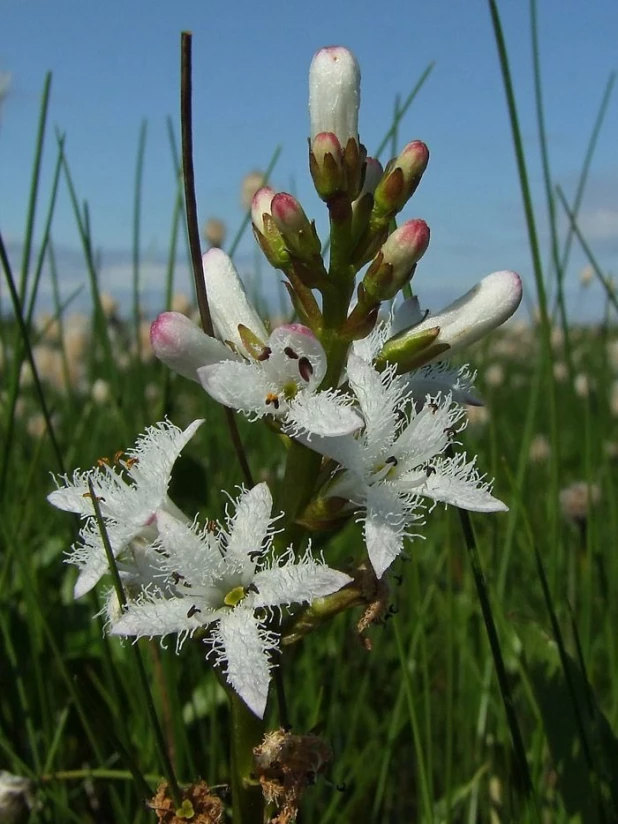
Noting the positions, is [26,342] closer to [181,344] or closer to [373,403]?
[181,344]

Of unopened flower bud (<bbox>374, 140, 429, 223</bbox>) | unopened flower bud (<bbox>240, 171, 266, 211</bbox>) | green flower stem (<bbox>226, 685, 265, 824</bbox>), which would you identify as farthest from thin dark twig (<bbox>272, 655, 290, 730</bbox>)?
unopened flower bud (<bbox>240, 171, 266, 211</bbox>)

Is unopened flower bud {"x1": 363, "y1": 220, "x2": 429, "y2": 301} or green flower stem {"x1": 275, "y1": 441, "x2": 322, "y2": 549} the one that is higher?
unopened flower bud {"x1": 363, "y1": 220, "x2": 429, "y2": 301}

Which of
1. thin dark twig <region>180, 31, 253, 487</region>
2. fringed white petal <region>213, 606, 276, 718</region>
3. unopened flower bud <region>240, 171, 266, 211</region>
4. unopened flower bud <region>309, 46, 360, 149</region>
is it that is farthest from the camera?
unopened flower bud <region>240, 171, 266, 211</region>

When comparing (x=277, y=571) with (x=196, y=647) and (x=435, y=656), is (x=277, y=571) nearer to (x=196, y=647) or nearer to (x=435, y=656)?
(x=196, y=647)

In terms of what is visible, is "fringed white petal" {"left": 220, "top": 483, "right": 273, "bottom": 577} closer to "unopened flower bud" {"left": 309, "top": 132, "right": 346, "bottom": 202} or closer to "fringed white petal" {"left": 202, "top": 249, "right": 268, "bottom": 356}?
"fringed white petal" {"left": 202, "top": 249, "right": 268, "bottom": 356}

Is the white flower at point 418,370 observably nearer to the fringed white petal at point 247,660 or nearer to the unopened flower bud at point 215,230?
the fringed white petal at point 247,660

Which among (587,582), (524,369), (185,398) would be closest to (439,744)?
(587,582)

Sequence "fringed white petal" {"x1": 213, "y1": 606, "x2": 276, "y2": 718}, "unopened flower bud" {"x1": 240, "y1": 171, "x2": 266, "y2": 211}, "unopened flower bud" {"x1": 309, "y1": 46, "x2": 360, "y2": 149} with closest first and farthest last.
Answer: "fringed white petal" {"x1": 213, "y1": 606, "x2": 276, "y2": 718} → "unopened flower bud" {"x1": 309, "y1": 46, "x2": 360, "y2": 149} → "unopened flower bud" {"x1": 240, "y1": 171, "x2": 266, "y2": 211}
